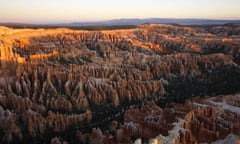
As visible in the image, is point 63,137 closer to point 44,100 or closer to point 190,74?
point 44,100

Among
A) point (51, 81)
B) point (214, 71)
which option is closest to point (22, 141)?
point (51, 81)

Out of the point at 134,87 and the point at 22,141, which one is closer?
the point at 22,141

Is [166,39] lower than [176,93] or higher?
higher

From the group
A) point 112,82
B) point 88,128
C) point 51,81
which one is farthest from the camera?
point 112,82

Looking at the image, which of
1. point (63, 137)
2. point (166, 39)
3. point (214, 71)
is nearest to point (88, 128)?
point (63, 137)

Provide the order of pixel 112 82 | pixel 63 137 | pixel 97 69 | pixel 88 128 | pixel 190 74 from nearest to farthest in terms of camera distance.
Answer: pixel 63 137 → pixel 88 128 → pixel 112 82 → pixel 97 69 → pixel 190 74

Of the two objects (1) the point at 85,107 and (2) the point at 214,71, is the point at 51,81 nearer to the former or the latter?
(1) the point at 85,107

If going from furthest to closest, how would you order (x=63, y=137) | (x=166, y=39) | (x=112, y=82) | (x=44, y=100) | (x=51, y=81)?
(x=166, y=39) < (x=112, y=82) < (x=51, y=81) < (x=44, y=100) < (x=63, y=137)
